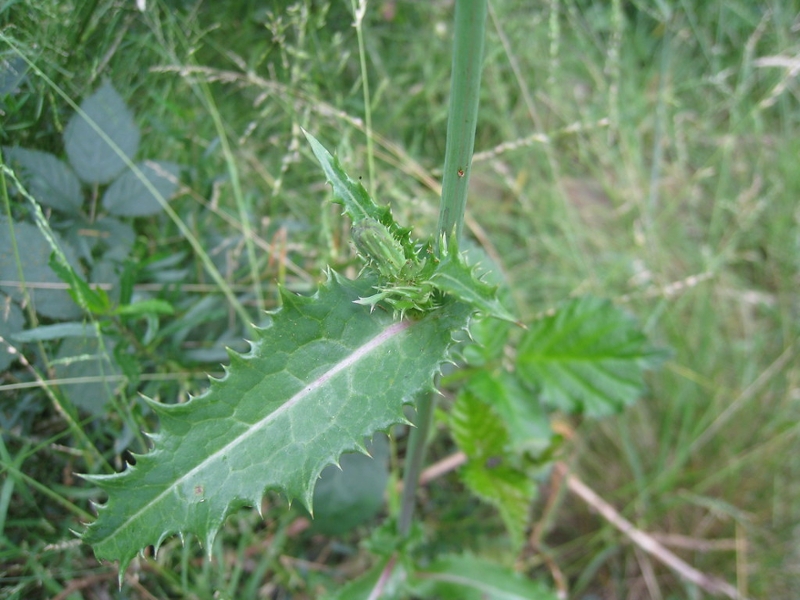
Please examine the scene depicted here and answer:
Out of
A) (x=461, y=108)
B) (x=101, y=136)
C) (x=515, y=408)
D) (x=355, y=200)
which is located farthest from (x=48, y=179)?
(x=515, y=408)

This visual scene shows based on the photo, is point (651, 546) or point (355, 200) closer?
point (355, 200)

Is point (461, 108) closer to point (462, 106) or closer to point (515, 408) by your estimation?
point (462, 106)

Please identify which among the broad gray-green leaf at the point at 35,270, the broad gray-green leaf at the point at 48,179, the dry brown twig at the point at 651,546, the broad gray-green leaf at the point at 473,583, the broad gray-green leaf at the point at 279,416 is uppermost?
the broad gray-green leaf at the point at 48,179

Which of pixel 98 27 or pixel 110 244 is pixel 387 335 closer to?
pixel 110 244

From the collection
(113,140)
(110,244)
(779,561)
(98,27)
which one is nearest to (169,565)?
(110,244)

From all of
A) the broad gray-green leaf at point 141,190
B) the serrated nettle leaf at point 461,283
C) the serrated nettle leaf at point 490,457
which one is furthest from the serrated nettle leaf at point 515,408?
the broad gray-green leaf at point 141,190

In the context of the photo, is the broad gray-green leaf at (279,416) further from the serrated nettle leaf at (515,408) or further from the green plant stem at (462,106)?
the serrated nettle leaf at (515,408)
